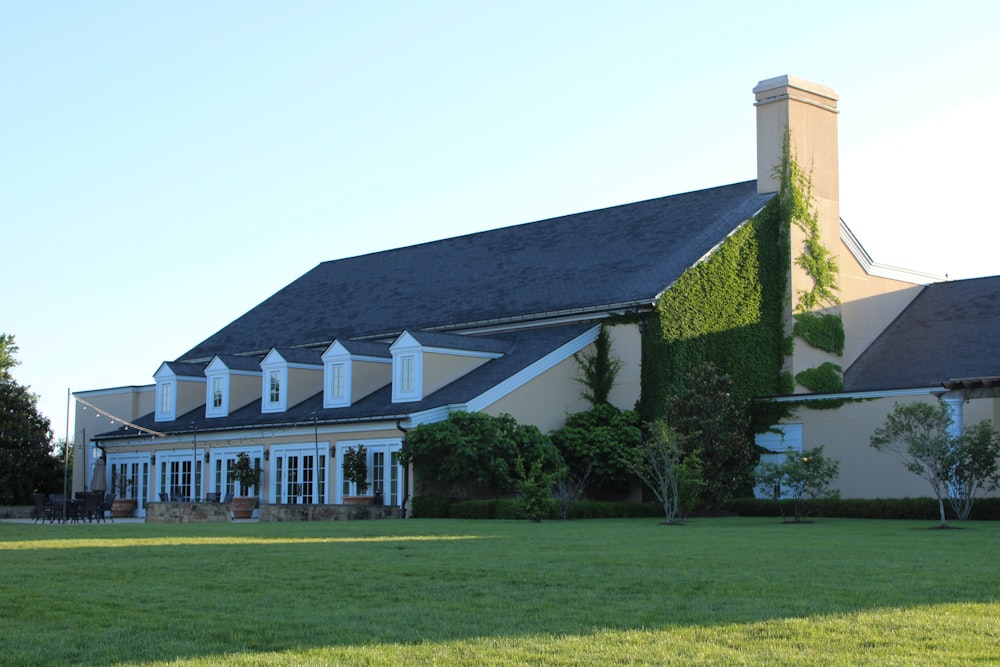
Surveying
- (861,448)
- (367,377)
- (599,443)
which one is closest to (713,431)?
(599,443)

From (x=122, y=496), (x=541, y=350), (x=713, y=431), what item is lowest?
(x=122, y=496)

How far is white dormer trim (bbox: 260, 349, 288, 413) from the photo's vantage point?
138ft

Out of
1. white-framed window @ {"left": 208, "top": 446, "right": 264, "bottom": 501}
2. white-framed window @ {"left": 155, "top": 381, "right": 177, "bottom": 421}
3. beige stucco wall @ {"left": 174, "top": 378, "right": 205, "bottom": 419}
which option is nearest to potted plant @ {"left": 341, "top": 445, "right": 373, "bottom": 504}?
white-framed window @ {"left": 208, "top": 446, "right": 264, "bottom": 501}

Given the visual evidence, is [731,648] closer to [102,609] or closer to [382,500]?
[102,609]

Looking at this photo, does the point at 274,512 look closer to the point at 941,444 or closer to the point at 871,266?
the point at 941,444

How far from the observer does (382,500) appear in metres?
35.7

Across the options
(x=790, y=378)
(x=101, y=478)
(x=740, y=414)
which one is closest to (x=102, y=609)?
(x=740, y=414)

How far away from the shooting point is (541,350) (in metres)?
37.4

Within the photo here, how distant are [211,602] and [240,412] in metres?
33.3

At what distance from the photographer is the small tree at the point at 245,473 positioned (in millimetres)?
40094

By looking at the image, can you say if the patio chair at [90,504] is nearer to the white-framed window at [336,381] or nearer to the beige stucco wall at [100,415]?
the white-framed window at [336,381]

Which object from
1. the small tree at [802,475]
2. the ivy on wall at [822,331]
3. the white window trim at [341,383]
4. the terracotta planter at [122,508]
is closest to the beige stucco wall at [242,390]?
the terracotta planter at [122,508]

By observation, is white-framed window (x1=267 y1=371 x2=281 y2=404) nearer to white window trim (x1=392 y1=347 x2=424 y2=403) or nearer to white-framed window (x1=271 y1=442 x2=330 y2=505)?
white-framed window (x1=271 y1=442 x2=330 y2=505)

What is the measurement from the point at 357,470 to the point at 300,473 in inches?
131
